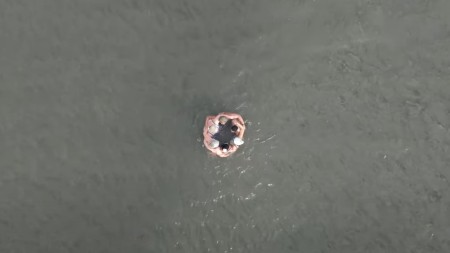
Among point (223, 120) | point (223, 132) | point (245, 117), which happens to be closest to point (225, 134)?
point (223, 132)

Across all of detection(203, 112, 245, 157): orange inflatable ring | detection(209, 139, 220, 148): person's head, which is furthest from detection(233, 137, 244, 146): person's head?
detection(209, 139, 220, 148): person's head

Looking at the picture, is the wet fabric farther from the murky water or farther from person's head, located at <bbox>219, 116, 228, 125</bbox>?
the murky water

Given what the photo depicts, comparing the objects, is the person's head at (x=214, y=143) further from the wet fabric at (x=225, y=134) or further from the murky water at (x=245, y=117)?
the murky water at (x=245, y=117)

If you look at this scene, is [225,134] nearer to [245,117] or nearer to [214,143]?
[214,143]

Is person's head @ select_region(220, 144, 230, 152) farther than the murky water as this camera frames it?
No

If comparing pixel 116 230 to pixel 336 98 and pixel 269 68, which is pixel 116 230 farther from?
pixel 336 98

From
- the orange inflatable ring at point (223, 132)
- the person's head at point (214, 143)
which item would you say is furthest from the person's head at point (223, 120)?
the person's head at point (214, 143)
